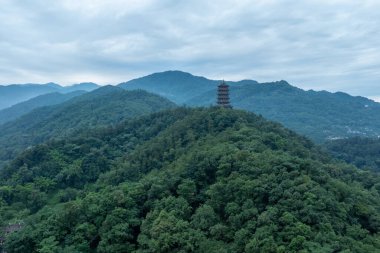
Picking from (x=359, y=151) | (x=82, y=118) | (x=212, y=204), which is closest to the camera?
(x=212, y=204)

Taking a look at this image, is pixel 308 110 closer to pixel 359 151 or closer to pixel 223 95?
pixel 359 151

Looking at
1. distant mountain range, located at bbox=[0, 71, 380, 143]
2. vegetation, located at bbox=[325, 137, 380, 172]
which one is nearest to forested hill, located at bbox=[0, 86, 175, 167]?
vegetation, located at bbox=[325, 137, 380, 172]

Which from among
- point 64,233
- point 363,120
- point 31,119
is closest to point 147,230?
point 64,233

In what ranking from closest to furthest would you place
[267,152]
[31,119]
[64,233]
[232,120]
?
[64,233]
[267,152]
[232,120]
[31,119]

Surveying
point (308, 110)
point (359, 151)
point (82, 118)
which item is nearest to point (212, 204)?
point (359, 151)

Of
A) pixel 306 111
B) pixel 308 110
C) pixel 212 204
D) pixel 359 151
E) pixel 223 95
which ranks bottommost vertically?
pixel 359 151

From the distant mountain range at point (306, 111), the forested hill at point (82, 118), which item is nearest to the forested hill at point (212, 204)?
the forested hill at point (82, 118)

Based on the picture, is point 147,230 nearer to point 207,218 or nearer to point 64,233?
point 207,218

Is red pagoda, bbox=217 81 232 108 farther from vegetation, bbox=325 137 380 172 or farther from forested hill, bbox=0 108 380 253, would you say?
vegetation, bbox=325 137 380 172
